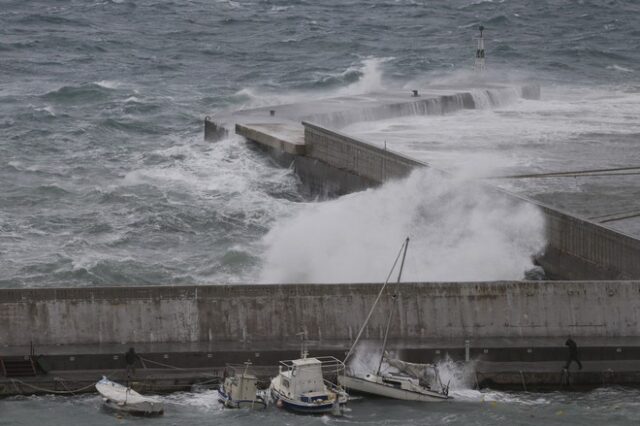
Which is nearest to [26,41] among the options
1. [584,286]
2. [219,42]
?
[219,42]

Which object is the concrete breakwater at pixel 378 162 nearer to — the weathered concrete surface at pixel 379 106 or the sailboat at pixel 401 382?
the weathered concrete surface at pixel 379 106

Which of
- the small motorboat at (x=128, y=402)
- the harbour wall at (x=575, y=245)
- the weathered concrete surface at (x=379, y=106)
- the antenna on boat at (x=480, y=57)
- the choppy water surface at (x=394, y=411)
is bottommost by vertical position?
the choppy water surface at (x=394, y=411)

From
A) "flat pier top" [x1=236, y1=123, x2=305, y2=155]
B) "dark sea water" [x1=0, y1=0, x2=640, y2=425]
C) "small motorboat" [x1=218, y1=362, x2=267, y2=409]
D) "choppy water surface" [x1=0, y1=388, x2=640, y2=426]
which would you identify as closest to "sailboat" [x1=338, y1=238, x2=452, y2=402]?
"choppy water surface" [x1=0, y1=388, x2=640, y2=426]

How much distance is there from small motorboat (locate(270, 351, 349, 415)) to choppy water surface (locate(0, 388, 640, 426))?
0.66 feet

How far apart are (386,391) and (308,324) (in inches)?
98.1

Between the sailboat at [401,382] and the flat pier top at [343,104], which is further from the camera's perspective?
the flat pier top at [343,104]

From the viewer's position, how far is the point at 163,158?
49.8 metres

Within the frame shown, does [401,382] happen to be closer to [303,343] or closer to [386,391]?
[386,391]

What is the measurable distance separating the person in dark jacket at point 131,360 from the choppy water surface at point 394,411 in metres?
0.92

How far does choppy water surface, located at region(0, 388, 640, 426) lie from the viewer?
23.5 meters

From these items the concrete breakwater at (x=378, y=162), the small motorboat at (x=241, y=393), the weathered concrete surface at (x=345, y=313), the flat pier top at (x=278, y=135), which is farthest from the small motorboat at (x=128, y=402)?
the flat pier top at (x=278, y=135)

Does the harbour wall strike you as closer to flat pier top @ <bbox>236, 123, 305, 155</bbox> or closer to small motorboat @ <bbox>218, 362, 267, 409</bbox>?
flat pier top @ <bbox>236, 123, 305, 155</bbox>

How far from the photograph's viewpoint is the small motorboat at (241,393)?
24.0 m

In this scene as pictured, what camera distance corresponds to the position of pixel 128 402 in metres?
23.7
